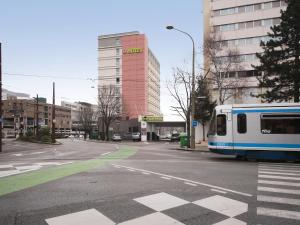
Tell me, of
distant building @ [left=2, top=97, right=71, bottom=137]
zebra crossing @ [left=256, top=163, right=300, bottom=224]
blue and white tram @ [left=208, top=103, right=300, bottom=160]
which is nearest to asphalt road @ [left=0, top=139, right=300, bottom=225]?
zebra crossing @ [left=256, top=163, right=300, bottom=224]

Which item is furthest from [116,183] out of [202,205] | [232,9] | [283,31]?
[232,9]

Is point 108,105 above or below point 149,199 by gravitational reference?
above

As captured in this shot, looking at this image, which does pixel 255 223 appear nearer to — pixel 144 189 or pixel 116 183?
pixel 144 189

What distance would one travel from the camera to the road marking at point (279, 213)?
6.28 metres

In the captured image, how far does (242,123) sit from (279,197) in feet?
36.4

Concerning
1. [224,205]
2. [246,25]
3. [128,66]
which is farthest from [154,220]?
[128,66]

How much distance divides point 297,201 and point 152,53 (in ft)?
401

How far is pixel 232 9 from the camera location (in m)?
53.1

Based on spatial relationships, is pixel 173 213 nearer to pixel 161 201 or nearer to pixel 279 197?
pixel 161 201

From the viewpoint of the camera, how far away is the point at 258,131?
18.6m

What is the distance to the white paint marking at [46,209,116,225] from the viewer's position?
5801mm

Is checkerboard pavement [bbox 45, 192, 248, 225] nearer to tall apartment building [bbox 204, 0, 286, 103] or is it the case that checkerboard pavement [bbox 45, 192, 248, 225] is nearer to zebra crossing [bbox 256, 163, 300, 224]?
zebra crossing [bbox 256, 163, 300, 224]

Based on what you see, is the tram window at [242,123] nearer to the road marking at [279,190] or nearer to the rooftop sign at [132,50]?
the road marking at [279,190]

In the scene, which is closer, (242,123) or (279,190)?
(279,190)
